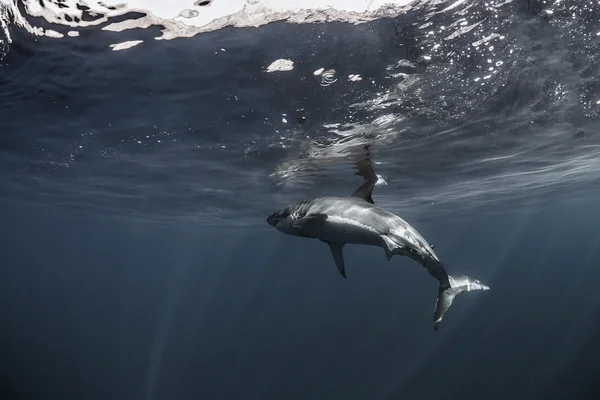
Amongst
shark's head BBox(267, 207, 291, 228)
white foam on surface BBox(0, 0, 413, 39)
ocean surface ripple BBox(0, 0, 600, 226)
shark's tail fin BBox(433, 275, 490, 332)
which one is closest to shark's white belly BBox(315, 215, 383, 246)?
shark's head BBox(267, 207, 291, 228)

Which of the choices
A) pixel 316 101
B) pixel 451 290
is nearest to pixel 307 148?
pixel 316 101

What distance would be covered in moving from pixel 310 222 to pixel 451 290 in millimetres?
2376

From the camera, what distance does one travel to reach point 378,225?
5551 millimetres

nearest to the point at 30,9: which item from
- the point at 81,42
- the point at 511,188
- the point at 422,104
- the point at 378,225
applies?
the point at 81,42

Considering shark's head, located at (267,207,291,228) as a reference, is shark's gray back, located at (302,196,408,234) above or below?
above

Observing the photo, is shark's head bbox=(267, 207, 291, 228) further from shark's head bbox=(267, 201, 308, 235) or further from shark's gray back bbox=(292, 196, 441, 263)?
shark's gray back bbox=(292, 196, 441, 263)

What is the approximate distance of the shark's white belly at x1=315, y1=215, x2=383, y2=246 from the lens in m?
5.64

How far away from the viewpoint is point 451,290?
5.90 meters

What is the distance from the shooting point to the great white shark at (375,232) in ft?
17.7

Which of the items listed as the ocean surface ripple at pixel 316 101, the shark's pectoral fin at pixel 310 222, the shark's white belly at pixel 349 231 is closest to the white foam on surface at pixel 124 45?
the ocean surface ripple at pixel 316 101

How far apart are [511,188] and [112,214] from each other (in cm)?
3351

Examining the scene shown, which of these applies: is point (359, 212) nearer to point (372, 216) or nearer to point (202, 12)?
point (372, 216)

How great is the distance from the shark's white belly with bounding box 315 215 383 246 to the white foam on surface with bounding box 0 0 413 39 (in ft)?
12.5

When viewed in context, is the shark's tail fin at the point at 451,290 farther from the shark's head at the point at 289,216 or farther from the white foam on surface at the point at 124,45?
the white foam on surface at the point at 124,45
